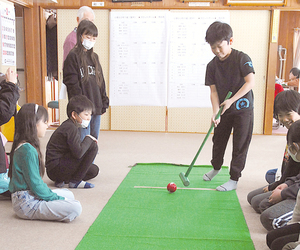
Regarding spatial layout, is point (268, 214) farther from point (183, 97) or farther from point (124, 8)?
point (124, 8)

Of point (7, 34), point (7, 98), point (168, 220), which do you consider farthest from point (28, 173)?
point (7, 34)

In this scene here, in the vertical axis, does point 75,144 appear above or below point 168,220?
above

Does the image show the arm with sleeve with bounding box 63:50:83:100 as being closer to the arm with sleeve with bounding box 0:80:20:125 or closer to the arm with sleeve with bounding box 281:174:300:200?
the arm with sleeve with bounding box 0:80:20:125

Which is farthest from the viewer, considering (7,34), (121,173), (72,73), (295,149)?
(7,34)

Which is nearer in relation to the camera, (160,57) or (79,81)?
(79,81)

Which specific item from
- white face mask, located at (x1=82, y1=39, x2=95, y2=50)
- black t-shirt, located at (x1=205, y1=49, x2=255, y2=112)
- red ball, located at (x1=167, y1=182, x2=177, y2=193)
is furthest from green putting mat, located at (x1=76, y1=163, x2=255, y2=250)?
white face mask, located at (x1=82, y1=39, x2=95, y2=50)

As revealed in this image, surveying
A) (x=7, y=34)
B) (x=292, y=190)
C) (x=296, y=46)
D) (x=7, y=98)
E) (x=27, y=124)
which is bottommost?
(x=292, y=190)

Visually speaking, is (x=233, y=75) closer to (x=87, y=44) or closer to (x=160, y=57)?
(x=87, y=44)

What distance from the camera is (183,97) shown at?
4.87 m

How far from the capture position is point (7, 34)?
13.5 ft

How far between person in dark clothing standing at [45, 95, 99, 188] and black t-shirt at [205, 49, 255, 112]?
3.10ft

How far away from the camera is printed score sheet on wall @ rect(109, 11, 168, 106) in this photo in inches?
188

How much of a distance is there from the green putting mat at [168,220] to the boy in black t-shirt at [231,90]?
0.31 m

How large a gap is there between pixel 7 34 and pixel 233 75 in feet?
10.0
